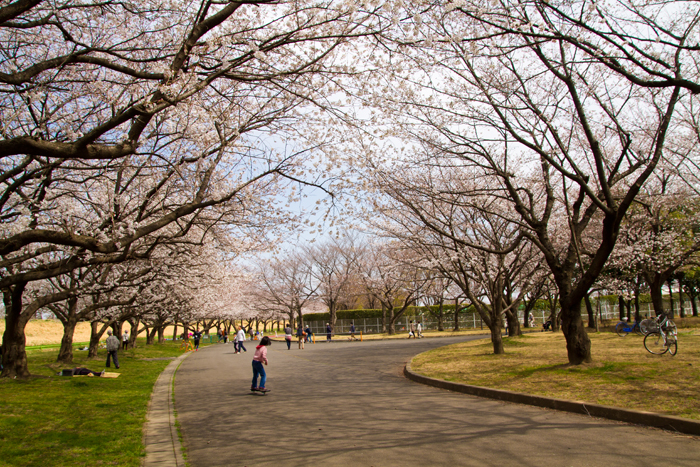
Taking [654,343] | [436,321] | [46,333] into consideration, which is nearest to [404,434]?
[654,343]

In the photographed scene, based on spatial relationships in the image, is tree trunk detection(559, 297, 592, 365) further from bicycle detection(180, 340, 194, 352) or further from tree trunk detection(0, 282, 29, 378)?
bicycle detection(180, 340, 194, 352)

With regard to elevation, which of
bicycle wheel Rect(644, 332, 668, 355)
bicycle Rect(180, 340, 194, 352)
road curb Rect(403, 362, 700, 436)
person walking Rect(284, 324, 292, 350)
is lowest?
bicycle Rect(180, 340, 194, 352)

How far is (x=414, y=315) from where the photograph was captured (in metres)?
53.8

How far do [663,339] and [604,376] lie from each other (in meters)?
4.21

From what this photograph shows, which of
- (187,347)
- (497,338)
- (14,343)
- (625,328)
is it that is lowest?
(187,347)

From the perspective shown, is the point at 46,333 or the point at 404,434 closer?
the point at 404,434

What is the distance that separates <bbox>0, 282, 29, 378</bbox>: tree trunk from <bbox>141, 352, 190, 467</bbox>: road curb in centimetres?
505

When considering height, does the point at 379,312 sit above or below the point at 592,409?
below

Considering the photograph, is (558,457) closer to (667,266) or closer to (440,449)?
(440,449)

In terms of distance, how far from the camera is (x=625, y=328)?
2033cm

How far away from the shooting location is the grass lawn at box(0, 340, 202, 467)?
18.9 feet

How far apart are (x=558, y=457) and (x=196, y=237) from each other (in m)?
15.2

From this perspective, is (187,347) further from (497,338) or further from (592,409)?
(592,409)

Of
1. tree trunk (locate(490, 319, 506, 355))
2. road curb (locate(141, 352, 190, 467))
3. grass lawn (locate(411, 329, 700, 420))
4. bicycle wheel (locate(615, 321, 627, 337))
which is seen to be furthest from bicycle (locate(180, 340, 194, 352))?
bicycle wheel (locate(615, 321, 627, 337))
